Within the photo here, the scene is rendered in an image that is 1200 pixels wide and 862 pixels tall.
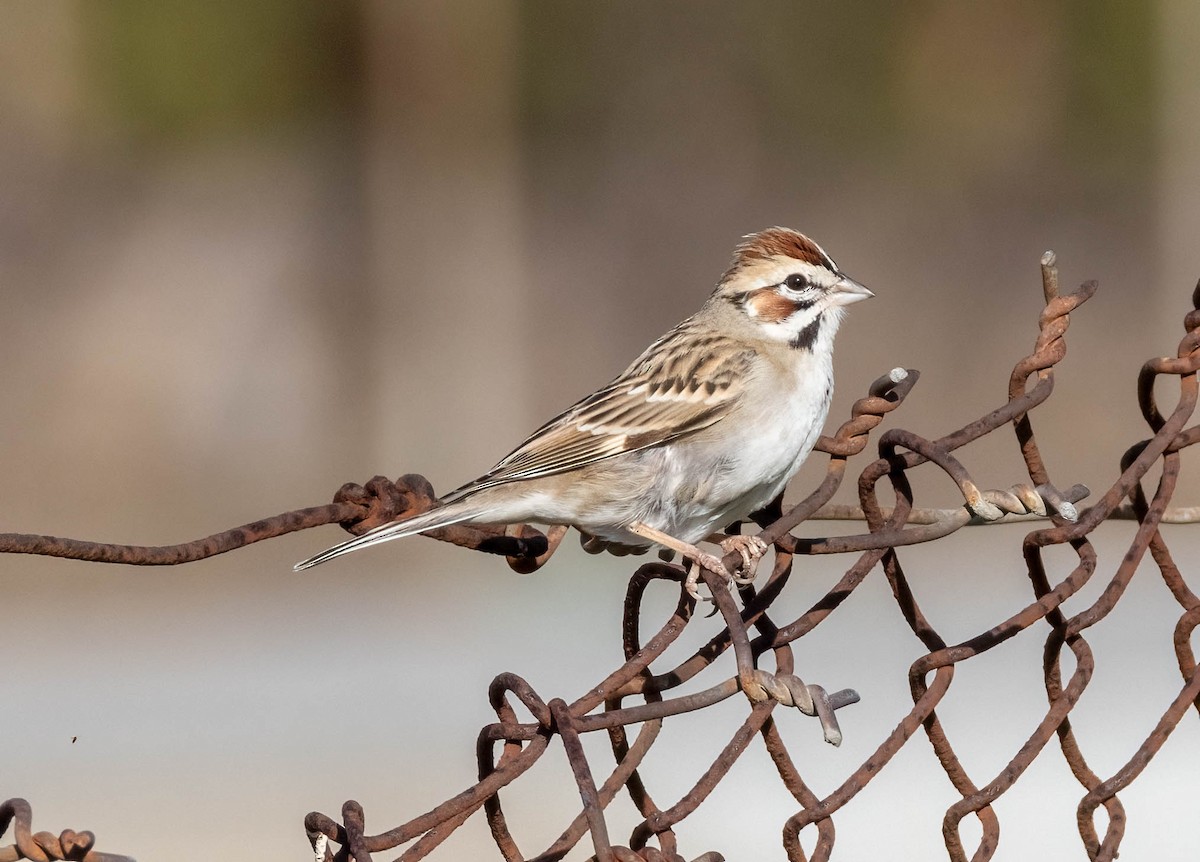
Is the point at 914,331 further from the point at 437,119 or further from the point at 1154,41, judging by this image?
the point at 437,119

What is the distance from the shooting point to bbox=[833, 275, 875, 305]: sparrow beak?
9.39ft

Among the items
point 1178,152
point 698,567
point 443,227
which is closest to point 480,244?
point 443,227

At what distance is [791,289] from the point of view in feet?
9.49

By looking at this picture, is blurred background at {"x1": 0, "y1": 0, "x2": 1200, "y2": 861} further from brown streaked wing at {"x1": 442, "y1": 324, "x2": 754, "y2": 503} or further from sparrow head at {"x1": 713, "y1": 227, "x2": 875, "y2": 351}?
brown streaked wing at {"x1": 442, "y1": 324, "x2": 754, "y2": 503}

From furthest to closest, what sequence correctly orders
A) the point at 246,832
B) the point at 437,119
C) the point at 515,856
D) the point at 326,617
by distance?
the point at 437,119, the point at 326,617, the point at 246,832, the point at 515,856

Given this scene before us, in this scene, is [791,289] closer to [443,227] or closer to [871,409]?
[871,409]

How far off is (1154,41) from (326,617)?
4.36 m

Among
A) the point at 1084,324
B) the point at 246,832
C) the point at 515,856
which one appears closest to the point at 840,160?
the point at 1084,324

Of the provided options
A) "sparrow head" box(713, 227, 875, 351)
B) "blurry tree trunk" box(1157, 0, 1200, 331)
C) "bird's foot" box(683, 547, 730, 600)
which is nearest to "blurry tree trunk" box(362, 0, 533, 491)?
"blurry tree trunk" box(1157, 0, 1200, 331)

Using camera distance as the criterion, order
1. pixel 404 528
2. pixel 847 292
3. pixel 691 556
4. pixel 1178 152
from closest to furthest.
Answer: pixel 404 528
pixel 691 556
pixel 847 292
pixel 1178 152

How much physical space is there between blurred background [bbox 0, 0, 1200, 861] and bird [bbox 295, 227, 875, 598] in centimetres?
364

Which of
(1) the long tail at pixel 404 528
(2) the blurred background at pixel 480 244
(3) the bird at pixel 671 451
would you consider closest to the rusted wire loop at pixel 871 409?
(1) the long tail at pixel 404 528

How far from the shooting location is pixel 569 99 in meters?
7.13

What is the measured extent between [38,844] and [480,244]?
5919 mm
